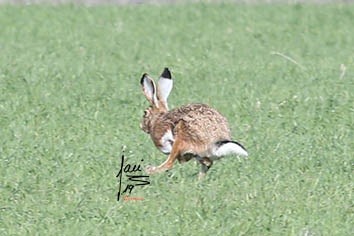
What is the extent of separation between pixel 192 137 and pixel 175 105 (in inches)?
107

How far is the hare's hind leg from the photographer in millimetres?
7137

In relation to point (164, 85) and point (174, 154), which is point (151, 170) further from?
point (164, 85)

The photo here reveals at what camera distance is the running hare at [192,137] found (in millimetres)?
6969

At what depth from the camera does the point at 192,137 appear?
7004 millimetres

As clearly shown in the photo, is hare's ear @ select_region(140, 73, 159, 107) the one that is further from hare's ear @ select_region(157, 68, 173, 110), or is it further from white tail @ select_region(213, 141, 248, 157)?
white tail @ select_region(213, 141, 248, 157)

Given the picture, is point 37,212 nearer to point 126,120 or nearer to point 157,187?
point 157,187

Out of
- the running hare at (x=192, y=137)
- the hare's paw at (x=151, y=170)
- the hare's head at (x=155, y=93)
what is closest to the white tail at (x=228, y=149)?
the running hare at (x=192, y=137)
